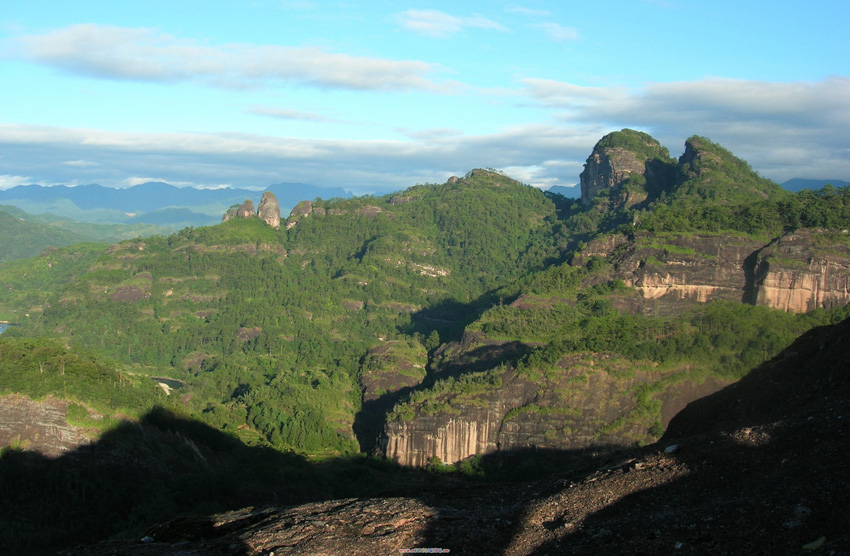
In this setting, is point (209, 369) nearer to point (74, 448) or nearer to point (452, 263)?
point (452, 263)

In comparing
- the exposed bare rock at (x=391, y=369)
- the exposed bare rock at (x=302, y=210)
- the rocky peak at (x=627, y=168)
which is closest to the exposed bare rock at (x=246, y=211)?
the exposed bare rock at (x=302, y=210)

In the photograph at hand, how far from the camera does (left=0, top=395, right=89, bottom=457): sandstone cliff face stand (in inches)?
1812

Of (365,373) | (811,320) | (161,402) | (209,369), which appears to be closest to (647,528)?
(161,402)

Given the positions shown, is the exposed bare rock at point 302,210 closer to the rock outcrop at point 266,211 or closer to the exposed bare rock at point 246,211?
the rock outcrop at point 266,211

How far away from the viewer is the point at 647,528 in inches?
721

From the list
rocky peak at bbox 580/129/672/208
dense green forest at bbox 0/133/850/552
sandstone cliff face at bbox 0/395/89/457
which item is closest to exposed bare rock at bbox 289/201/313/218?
dense green forest at bbox 0/133/850/552

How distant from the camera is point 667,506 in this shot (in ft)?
63.9

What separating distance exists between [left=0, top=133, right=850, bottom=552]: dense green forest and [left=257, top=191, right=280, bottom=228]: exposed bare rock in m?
2.15

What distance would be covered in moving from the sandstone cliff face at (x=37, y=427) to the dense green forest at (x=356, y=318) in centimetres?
72

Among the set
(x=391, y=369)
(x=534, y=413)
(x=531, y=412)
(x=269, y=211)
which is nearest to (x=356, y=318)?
(x=391, y=369)

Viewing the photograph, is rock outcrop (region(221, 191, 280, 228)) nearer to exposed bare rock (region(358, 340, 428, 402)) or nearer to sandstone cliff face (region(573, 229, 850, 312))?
exposed bare rock (region(358, 340, 428, 402))

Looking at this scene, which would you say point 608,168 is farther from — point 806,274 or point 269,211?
point 806,274

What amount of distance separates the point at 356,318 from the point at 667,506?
110 meters

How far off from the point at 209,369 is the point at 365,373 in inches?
1186
